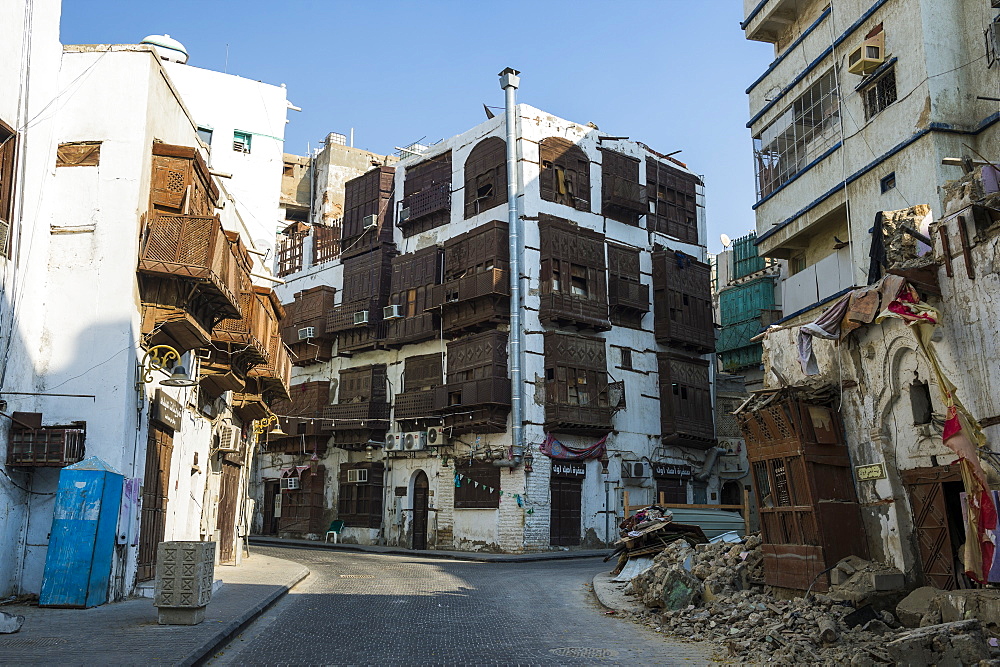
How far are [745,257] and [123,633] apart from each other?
3348 centimetres

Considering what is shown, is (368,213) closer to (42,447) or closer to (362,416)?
(362,416)

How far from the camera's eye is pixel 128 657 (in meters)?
8.88

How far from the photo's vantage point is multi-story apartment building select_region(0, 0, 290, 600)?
13.8m

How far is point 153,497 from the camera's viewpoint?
55.1 ft

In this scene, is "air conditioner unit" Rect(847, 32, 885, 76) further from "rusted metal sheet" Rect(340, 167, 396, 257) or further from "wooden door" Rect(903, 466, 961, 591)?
"rusted metal sheet" Rect(340, 167, 396, 257)

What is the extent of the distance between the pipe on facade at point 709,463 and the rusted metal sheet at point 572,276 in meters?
8.05

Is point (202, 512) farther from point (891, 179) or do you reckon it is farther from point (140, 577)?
point (891, 179)

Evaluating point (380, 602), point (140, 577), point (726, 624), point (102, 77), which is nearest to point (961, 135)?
point (726, 624)

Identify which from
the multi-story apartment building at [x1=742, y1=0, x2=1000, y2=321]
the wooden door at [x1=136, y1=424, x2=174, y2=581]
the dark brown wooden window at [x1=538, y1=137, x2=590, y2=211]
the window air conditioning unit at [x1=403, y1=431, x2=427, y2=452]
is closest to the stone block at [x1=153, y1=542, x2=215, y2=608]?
the wooden door at [x1=136, y1=424, x2=174, y2=581]

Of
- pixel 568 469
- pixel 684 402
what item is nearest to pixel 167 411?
pixel 568 469

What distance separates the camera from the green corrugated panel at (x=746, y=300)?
118 ft

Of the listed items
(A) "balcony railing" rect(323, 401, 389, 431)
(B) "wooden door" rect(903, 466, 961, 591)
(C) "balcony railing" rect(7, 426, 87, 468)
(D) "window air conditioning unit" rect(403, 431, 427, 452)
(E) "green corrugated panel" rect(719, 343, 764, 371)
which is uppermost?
(E) "green corrugated panel" rect(719, 343, 764, 371)

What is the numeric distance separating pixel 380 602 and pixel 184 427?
6.99 metres

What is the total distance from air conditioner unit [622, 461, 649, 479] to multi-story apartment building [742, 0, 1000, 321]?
11622 mm
